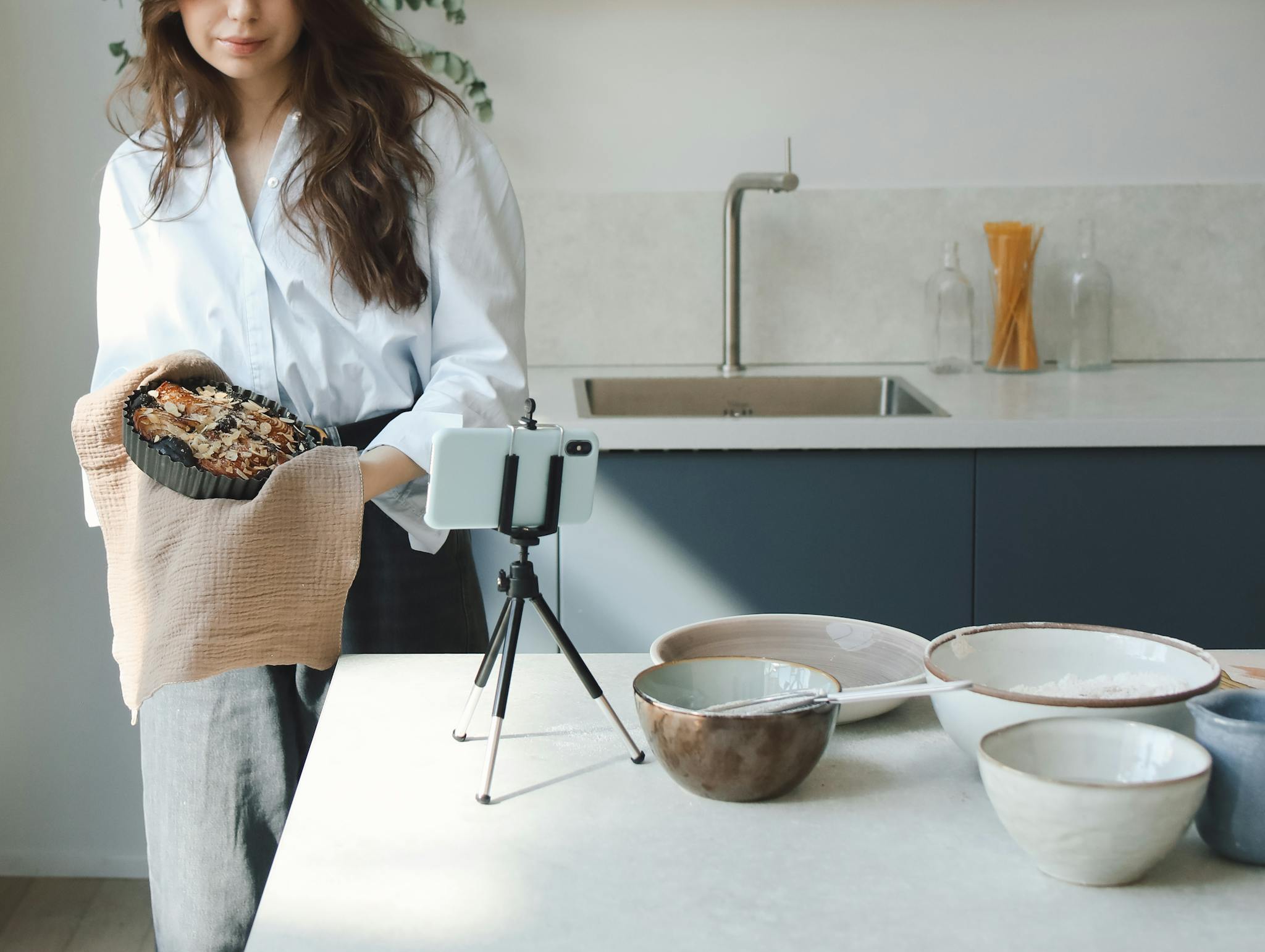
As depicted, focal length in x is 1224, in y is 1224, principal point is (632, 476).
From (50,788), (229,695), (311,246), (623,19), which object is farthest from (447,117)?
(50,788)

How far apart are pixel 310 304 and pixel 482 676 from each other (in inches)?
22.2

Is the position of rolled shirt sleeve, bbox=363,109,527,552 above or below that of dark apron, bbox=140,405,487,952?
above

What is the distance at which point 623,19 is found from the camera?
2.34 metres

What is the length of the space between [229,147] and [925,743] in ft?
3.14

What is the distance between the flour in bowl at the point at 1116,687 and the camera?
0.78 metres

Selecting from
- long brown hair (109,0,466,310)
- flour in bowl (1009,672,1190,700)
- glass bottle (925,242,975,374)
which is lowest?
flour in bowl (1009,672,1190,700)

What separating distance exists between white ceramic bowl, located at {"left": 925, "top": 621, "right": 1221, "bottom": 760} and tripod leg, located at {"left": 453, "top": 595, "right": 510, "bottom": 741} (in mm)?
288

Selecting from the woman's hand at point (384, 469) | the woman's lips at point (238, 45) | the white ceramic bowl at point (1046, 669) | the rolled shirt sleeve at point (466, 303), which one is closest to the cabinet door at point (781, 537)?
the rolled shirt sleeve at point (466, 303)

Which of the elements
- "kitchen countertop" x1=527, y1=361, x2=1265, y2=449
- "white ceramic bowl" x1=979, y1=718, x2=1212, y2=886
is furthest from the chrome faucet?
"white ceramic bowl" x1=979, y1=718, x2=1212, y2=886

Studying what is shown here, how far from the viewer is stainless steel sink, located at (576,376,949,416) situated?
2309 millimetres

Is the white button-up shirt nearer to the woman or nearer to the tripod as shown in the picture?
the woman

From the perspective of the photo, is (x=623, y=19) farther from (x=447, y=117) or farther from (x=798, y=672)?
(x=798, y=672)

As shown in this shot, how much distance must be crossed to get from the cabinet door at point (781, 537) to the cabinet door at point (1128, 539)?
55 millimetres

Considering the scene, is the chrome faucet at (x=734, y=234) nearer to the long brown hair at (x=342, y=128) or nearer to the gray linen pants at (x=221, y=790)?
the long brown hair at (x=342, y=128)
